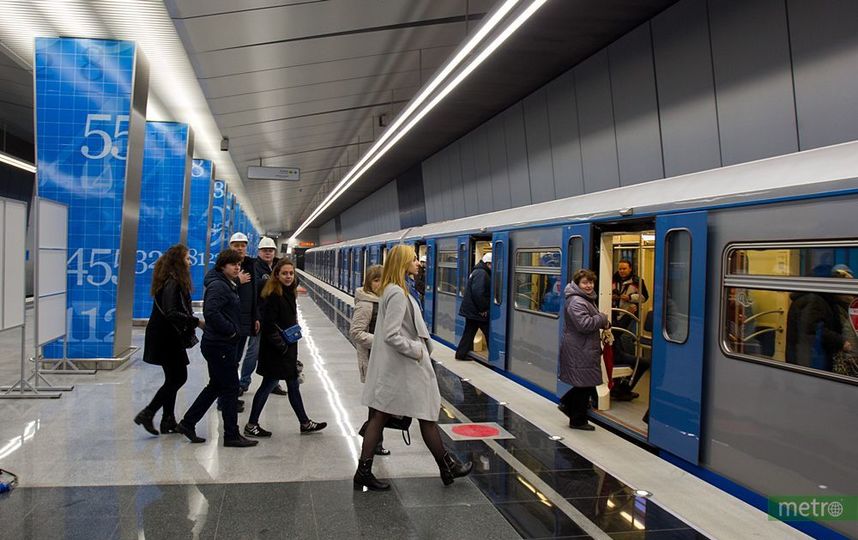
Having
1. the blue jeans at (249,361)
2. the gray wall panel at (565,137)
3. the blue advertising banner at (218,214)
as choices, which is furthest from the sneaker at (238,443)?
the blue advertising banner at (218,214)

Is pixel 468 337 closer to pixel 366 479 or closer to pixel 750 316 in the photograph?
pixel 366 479

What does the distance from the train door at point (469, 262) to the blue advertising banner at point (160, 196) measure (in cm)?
641

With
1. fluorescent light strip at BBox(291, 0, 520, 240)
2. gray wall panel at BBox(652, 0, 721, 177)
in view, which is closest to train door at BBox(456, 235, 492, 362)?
fluorescent light strip at BBox(291, 0, 520, 240)

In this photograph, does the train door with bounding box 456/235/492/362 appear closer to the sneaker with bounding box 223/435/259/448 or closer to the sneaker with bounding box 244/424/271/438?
the sneaker with bounding box 244/424/271/438

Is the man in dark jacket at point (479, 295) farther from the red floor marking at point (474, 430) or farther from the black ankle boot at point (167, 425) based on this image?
the black ankle boot at point (167, 425)

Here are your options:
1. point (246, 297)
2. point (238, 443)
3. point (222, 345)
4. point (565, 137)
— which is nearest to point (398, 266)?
point (222, 345)

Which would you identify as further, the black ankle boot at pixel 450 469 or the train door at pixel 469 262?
the train door at pixel 469 262

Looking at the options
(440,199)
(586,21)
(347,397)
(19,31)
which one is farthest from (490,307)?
(440,199)

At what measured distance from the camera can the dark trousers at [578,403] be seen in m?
6.14

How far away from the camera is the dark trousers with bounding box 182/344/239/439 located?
17.4 feet

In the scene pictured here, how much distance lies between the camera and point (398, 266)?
4426 millimetres

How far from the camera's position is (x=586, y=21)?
762cm

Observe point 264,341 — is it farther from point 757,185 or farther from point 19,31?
point 19,31

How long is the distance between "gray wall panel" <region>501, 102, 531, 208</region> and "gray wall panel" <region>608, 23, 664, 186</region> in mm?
3162
